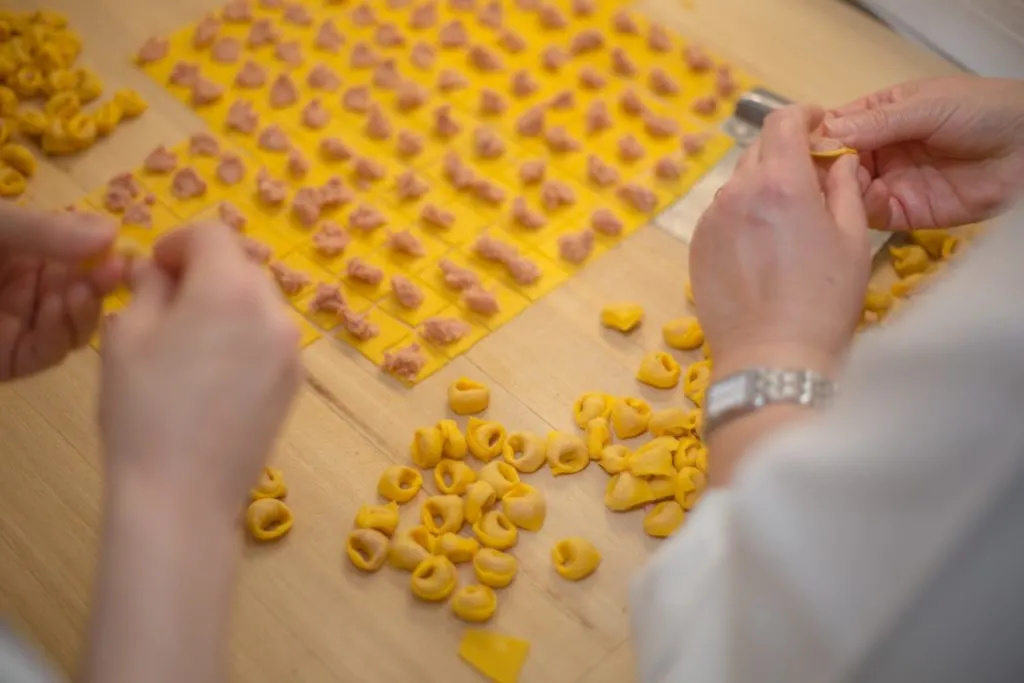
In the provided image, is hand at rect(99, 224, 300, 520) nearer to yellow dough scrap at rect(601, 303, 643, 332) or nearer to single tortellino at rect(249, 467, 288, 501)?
single tortellino at rect(249, 467, 288, 501)

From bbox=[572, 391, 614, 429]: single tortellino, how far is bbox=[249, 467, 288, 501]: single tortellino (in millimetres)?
270

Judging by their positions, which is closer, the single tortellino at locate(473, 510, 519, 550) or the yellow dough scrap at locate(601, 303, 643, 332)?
the single tortellino at locate(473, 510, 519, 550)

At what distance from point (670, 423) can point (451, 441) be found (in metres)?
0.20

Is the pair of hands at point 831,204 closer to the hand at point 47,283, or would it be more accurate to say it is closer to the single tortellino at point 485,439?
the single tortellino at point 485,439

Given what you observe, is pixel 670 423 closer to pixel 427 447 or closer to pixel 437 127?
pixel 427 447

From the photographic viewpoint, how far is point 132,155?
1.15 m

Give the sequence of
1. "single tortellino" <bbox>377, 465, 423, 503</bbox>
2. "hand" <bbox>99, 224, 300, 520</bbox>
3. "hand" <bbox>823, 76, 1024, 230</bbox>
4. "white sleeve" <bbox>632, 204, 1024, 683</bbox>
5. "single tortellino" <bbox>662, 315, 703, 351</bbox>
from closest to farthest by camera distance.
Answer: "white sleeve" <bbox>632, 204, 1024, 683</bbox> → "hand" <bbox>99, 224, 300, 520</bbox> → "hand" <bbox>823, 76, 1024, 230</bbox> → "single tortellino" <bbox>377, 465, 423, 503</bbox> → "single tortellino" <bbox>662, 315, 703, 351</bbox>

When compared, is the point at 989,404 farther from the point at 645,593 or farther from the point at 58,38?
the point at 58,38

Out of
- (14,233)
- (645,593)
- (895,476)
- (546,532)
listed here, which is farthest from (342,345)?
(895,476)

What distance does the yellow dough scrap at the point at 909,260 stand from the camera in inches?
40.4

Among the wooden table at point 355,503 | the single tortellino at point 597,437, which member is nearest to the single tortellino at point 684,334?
the wooden table at point 355,503

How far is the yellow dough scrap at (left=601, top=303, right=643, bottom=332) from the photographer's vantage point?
3.24 ft

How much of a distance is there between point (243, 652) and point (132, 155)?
628mm

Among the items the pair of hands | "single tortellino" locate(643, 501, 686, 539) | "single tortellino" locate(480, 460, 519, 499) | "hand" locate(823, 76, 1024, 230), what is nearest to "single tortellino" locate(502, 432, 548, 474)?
"single tortellino" locate(480, 460, 519, 499)
